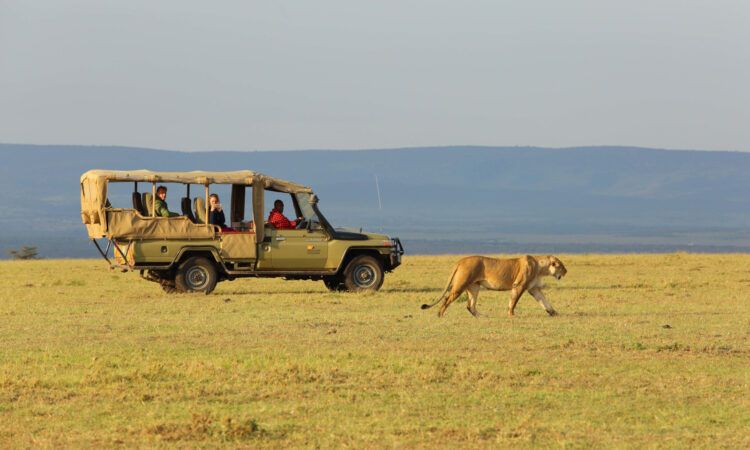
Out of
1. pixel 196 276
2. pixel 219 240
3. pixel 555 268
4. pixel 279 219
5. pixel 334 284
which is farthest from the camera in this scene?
pixel 334 284

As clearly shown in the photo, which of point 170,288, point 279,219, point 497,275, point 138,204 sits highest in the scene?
point 138,204

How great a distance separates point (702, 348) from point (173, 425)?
277 inches

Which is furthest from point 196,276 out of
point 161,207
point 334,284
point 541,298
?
point 541,298

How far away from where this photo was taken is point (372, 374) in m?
11.2

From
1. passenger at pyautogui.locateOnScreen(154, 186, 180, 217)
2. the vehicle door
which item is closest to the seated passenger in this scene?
the vehicle door

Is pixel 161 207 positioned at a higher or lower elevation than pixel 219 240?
higher

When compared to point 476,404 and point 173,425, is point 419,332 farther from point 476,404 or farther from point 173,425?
point 173,425

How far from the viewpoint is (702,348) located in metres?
13.1

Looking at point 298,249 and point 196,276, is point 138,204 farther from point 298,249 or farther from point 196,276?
point 298,249

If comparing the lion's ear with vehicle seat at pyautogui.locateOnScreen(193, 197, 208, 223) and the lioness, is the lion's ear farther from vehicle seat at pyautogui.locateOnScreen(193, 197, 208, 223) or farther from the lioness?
vehicle seat at pyautogui.locateOnScreen(193, 197, 208, 223)

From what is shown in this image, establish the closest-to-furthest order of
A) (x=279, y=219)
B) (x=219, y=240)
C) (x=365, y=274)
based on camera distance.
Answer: (x=219, y=240) < (x=279, y=219) < (x=365, y=274)

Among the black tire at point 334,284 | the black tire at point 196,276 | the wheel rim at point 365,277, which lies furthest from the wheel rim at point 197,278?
the wheel rim at point 365,277

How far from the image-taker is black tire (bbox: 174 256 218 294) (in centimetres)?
2153

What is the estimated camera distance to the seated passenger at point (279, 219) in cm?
Answer: 2202
